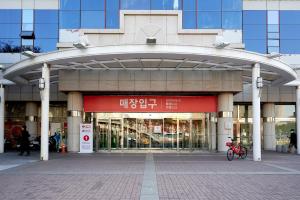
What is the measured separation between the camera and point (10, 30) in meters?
35.4

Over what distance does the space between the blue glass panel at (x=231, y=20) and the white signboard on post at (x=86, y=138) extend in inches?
→ 406

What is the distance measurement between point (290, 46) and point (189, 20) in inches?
411

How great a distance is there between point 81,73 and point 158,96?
5141 millimetres

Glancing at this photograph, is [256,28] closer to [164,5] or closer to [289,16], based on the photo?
[289,16]

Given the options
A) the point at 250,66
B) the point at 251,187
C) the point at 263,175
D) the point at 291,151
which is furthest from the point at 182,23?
the point at 251,187

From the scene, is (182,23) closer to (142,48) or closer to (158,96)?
(158,96)

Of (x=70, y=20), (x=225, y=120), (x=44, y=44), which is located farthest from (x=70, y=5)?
(x=225, y=120)

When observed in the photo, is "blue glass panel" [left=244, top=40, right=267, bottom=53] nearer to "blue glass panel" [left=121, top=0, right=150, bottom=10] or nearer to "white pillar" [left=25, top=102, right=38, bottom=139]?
"blue glass panel" [left=121, top=0, right=150, bottom=10]

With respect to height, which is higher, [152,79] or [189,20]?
[189,20]

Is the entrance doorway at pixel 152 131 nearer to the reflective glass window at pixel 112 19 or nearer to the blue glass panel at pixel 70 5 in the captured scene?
the reflective glass window at pixel 112 19

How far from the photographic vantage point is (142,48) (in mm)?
20828

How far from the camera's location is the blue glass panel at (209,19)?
2902 centimetres

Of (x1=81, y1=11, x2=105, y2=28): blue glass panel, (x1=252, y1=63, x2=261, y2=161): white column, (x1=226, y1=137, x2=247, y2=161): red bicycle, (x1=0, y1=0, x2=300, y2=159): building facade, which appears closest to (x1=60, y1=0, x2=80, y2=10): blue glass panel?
(x1=0, y1=0, x2=300, y2=159): building facade

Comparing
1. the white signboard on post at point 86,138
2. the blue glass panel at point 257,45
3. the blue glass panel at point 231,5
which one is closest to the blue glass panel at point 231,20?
the blue glass panel at point 231,5
